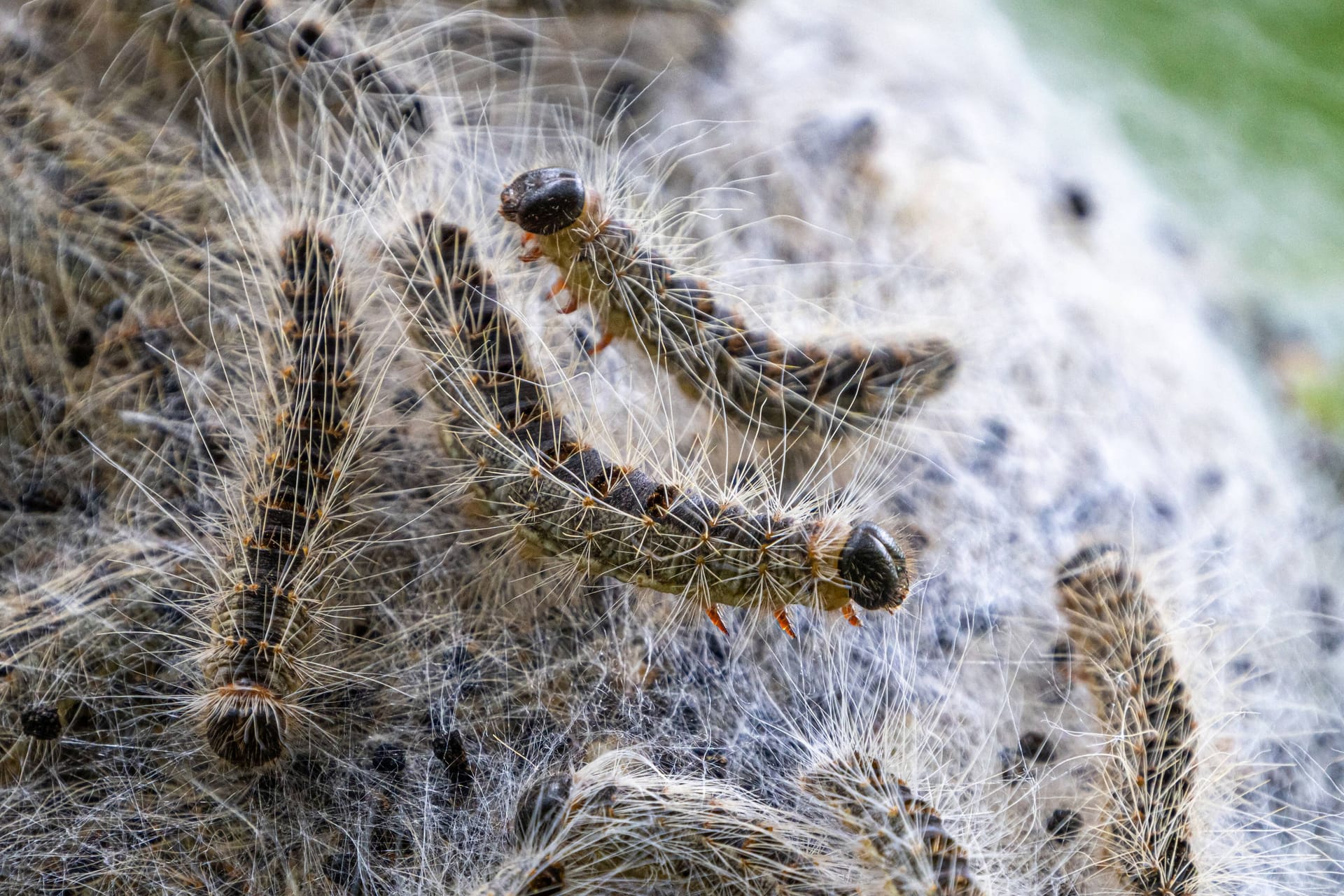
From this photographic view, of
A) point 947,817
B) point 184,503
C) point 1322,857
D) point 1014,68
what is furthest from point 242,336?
point 1322,857

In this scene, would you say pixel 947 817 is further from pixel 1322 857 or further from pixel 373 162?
pixel 373 162

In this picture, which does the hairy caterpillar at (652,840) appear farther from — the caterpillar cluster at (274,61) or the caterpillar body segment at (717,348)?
the caterpillar cluster at (274,61)

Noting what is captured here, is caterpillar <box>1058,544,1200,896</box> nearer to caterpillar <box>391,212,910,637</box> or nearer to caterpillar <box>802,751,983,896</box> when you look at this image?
caterpillar <box>802,751,983,896</box>

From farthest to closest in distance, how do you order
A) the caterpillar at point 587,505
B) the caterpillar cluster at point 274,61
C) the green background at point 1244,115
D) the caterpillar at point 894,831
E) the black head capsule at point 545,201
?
the green background at point 1244,115 < the caterpillar cluster at point 274,61 < the black head capsule at point 545,201 < the caterpillar at point 587,505 < the caterpillar at point 894,831

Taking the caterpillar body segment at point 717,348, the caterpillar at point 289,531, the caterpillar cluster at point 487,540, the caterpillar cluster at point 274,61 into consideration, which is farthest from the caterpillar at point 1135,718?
the caterpillar cluster at point 274,61

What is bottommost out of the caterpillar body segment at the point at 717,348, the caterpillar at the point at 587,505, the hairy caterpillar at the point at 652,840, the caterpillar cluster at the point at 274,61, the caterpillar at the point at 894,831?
the hairy caterpillar at the point at 652,840

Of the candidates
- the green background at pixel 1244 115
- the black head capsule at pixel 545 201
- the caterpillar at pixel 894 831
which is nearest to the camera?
the caterpillar at pixel 894 831

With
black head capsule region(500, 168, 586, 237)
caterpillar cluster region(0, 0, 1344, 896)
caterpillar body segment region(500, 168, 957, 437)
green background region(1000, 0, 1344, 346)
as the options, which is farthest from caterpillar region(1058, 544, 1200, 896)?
black head capsule region(500, 168, 586, 237)

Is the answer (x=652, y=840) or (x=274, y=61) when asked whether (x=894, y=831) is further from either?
(x=274, y=61)

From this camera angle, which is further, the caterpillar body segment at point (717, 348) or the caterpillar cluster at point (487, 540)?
the caterpillar body segment at point (717, 348)

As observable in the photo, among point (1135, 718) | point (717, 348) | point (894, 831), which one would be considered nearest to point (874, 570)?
point (894, 831)
